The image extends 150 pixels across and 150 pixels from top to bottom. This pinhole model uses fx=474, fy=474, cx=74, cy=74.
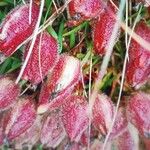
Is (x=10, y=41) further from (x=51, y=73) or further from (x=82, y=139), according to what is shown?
(x=82, y=139)

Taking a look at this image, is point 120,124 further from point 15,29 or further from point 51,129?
point 15,29

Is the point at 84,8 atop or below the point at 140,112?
atop

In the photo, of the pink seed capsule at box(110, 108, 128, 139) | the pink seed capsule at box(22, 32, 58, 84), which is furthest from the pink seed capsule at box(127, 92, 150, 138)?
the pink seed capsule at box(22, 32, 58, 84)

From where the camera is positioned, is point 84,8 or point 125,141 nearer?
point 84,8

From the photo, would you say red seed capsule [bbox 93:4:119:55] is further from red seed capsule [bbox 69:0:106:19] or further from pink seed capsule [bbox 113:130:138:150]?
pink seed capsule [bbox 113:130:138:150]

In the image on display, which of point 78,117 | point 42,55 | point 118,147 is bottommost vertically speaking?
point 118,147

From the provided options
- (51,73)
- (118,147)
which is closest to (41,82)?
(51,73)

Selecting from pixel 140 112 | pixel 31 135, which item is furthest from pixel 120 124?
pixel 31 135
